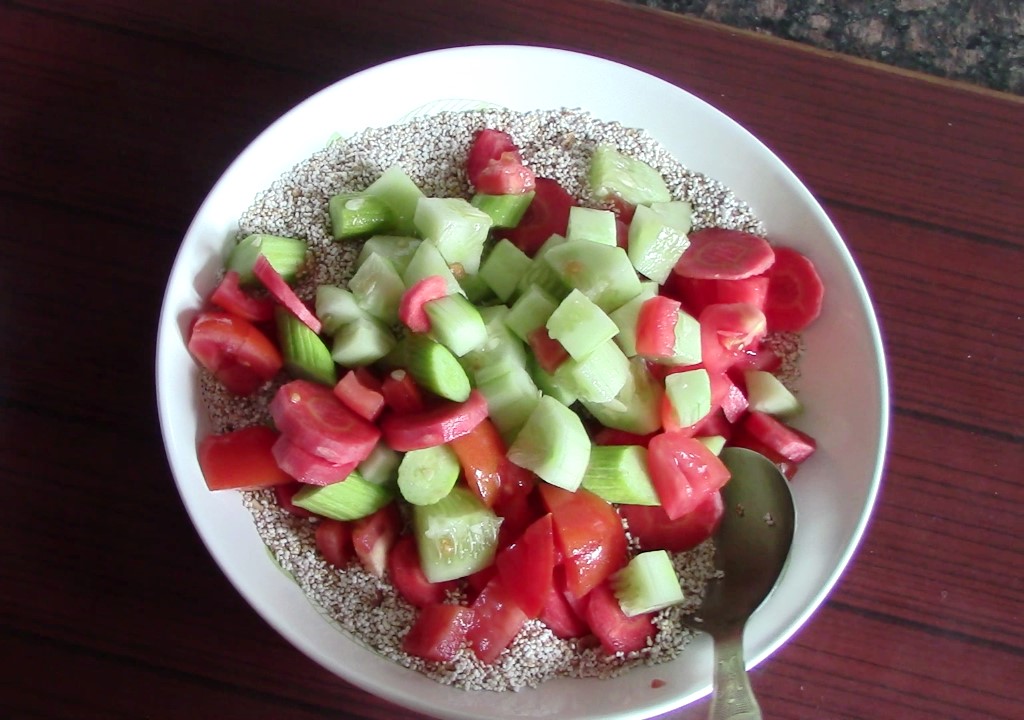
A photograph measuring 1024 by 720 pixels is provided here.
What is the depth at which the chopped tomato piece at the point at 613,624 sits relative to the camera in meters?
0.98

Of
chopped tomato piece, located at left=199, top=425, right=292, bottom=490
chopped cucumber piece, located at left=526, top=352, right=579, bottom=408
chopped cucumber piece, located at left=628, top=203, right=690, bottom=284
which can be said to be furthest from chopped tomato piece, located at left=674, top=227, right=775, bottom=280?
chopped tomato piece, located at left=199, top=425, right=292, bottom=490

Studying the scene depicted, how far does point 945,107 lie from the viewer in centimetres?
128

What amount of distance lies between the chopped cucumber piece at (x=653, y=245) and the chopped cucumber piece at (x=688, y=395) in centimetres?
15

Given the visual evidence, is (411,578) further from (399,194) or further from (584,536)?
(399,194)

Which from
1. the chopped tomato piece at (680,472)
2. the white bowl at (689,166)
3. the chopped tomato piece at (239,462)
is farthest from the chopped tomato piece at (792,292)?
the chopped tomato piece at (239,462)

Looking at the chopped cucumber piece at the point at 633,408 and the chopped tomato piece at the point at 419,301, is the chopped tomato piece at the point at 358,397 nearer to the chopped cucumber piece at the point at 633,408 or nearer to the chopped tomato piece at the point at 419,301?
the chopped tomato piece at the point at 419,301

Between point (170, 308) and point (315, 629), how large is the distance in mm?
396

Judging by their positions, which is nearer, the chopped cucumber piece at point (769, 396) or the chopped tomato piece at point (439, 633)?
the chopped tomato piece at point (439, 633)

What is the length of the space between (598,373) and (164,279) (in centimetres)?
58

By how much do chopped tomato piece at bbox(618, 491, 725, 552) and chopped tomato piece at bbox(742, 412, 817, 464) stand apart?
0.10 meters

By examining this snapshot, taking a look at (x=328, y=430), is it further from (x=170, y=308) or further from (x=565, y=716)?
(x=565, y=716)

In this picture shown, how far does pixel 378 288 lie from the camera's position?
1.01m

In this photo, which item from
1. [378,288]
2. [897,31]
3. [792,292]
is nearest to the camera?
[378,288]

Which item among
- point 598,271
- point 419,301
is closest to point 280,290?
point 419,301
